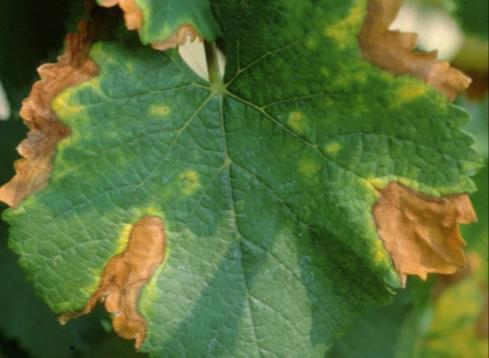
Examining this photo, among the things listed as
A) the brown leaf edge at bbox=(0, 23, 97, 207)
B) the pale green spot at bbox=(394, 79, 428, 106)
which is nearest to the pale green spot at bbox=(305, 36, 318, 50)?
the pale green spot at bbox=(394, 79, 428, 106)

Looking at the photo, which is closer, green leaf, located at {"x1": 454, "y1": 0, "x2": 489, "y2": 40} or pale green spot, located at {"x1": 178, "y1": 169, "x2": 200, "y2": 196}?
pale green spot, located at {"x1": 178, "y1": 169, "x2": 200, "y2": 196}

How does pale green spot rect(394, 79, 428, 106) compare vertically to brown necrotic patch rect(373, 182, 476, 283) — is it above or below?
above

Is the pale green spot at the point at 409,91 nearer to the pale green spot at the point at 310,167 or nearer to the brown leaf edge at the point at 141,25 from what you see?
the pale green spot at the point at 310,167

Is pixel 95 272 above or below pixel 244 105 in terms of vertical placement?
below

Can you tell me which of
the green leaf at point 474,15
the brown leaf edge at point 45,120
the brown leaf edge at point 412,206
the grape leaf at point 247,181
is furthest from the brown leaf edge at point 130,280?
the green leaf at point 474,15

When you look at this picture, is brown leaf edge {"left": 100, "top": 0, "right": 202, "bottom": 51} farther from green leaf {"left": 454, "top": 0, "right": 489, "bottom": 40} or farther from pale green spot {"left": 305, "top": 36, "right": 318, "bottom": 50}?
green leaf {"left": 454, "top": 0, "right": 489, "bottom": 40}

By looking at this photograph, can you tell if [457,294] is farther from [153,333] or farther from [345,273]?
[153,333]

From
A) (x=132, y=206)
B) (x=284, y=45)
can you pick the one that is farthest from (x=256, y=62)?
(x=132, y=206)
